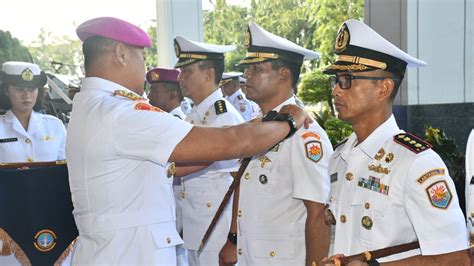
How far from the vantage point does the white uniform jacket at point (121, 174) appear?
2336 mm

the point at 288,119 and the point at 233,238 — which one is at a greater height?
the point at 288,119

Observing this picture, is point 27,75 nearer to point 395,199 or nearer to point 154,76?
point 154,76

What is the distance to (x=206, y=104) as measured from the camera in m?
4.38

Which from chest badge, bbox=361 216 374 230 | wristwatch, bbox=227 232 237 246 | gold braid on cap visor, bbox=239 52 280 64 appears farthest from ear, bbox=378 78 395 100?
wristwatch, bbox=227 232 237 246

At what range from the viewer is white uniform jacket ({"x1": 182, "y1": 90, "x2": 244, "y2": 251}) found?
4.24 metres

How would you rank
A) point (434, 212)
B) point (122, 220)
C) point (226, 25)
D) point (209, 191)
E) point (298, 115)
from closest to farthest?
1. point (434, 212)
2. point (122, 220)
3. point (298, 115)
4. point (209, 191)
5. point (226, 25)

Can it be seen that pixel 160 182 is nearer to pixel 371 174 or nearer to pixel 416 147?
pixel 371 174

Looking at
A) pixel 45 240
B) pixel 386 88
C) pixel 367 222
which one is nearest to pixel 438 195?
pixel 367 222

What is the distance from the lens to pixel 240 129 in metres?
2.52

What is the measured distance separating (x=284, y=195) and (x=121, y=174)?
94cm

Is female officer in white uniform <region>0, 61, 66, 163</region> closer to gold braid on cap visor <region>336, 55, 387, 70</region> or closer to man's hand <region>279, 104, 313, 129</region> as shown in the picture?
man's hand <region>279, 104, 313, 129</region>

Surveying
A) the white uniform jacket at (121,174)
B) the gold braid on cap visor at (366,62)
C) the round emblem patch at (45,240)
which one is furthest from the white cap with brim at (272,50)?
the round emblem patch at (45,240)

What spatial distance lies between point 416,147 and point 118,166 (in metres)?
1.17

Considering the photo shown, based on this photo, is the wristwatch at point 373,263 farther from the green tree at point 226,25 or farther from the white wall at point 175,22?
Answer: the green tree at point 226,25
